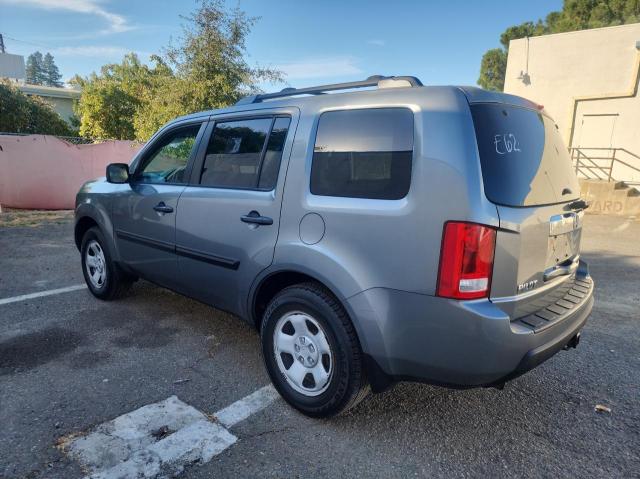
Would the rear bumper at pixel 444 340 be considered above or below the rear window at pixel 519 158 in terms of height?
below

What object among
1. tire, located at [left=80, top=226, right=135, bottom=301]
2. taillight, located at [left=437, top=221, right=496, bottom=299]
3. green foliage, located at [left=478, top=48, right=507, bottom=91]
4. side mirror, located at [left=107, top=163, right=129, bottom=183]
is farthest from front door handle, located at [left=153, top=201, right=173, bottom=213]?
green foliage, located at [left=478, top=48, right=507, bottom=91]

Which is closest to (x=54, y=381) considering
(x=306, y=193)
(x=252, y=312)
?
(x=252, y=312)

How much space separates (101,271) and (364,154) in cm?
329

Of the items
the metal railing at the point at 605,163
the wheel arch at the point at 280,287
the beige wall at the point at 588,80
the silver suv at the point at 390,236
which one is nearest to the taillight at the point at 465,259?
the silver suv at the point at 390,236

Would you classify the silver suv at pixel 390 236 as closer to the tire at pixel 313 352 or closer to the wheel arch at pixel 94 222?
the tire at pixel 313 352

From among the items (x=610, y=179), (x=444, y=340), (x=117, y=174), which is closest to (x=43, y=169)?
(x=117, y=174)

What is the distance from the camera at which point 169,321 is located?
4.03 metres

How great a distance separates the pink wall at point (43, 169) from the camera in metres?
10.4

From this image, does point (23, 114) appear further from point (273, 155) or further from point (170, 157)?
point (273, 155)

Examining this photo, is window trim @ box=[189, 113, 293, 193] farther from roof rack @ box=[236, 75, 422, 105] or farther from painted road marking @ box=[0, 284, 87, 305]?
painted road marking @ box=[0, 284, 87, 305]

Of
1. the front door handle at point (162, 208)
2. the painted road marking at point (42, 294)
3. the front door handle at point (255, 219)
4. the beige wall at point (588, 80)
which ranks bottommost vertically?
the painted road marking at point (42, 294)

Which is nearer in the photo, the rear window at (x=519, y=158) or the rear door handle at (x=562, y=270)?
the rear window at (x=519, y=158)

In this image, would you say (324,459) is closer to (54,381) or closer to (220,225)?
(220,225)

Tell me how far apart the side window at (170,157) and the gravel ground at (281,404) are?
1315 mm
